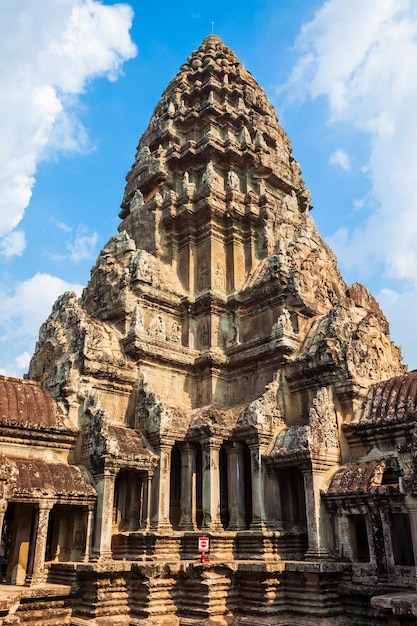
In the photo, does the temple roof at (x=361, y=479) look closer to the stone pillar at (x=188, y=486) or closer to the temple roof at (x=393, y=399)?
the temple roof at (x=393, y=399)

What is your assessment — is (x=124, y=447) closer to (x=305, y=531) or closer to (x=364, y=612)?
(x=305, y=531)

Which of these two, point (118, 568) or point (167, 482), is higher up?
point (167, 482)

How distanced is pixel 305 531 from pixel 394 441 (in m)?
3.40

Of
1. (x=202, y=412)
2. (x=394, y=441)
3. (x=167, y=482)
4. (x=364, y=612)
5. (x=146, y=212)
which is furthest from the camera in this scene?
(x=146, y=212)

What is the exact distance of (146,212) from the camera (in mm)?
22312

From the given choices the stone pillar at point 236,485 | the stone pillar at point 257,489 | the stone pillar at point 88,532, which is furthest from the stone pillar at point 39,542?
the stone pillar at point 257,489

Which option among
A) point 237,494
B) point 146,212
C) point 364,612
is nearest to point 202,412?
point 237,494

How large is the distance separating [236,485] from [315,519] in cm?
283

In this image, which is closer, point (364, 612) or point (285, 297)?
point (364, 612)

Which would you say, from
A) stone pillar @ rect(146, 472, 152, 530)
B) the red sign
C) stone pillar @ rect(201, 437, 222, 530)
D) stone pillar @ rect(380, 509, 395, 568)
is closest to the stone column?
stone pillar @ rect(146, 472, 152, 530)

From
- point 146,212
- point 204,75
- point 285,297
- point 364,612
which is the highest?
point 204,75

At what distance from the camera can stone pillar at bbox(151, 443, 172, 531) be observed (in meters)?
14.6

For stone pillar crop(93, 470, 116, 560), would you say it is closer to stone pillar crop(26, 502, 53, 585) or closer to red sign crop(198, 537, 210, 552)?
stone pillar crop(26, 502, 53, 585)

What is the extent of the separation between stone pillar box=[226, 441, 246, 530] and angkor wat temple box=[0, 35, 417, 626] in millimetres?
63
